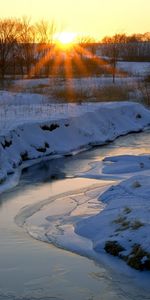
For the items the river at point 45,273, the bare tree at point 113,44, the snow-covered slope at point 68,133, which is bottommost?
the snow-covered slope at point 68,133

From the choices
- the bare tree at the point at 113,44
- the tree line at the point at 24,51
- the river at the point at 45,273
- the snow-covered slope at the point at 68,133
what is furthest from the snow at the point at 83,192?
the bare tree at the point at 113,44

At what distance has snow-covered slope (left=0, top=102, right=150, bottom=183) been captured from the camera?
1828 centimetres

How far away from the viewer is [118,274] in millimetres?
7984

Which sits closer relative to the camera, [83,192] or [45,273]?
[45,273]

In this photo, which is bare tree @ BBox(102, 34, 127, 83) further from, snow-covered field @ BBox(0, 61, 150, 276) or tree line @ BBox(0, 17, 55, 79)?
snow-covered field @ BBox(0, 61, 150, 276)

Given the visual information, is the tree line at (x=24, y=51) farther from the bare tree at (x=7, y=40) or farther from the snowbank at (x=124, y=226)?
the snowbank at (x=124, y=226)

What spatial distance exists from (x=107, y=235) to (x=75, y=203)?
9.31 ft

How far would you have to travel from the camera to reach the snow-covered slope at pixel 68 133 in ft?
60.0

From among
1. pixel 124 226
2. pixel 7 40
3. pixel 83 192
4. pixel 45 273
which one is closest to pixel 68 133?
pixel 83 192

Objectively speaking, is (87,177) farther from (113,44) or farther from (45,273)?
(113,44)

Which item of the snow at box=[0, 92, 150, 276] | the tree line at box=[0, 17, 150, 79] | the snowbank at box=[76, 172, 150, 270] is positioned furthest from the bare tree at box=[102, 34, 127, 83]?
the snowbank at box=[76, 172, 150, 270]

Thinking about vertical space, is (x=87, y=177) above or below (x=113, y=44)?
below

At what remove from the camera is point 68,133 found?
23.6m

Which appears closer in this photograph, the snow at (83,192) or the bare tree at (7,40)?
the snow at (83,192)
